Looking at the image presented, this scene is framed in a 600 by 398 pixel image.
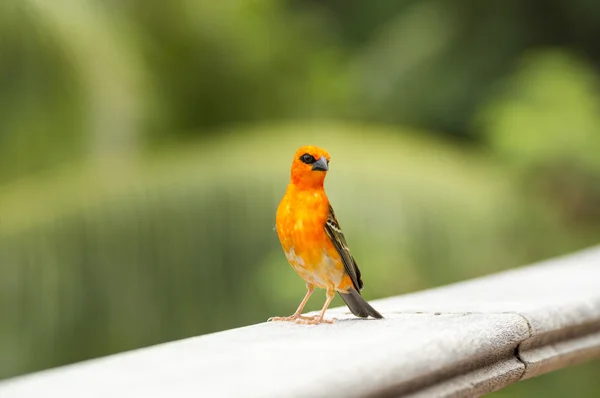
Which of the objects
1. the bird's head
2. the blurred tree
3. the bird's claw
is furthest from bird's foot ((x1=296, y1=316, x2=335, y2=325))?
the blurred tree

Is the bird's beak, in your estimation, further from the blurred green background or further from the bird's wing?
the blurred green background

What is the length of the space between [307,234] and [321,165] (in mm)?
88

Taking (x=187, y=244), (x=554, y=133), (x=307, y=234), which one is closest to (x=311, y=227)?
(x=307, y=234)

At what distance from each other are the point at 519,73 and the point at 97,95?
8.96 feet

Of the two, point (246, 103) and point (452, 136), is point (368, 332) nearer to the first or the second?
point (246, 103)

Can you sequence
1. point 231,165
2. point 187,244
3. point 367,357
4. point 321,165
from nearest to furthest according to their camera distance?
1. point 367,357
2. point 321,165
3. point 187,244
4. point 231,165

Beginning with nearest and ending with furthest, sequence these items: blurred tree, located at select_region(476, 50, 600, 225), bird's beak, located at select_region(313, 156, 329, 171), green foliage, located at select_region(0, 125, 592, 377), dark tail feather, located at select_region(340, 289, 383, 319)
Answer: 1. bird's beak, located at select_region(313, 156, 329, 171)
2. dark tail feather, located at select_region(340, 289, 383, 319)
3. green foliage, located at select_region(0, 125, 592, 377)
4. blurred tree, located at select_region(476, 50, 600, 225)

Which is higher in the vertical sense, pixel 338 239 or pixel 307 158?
pixel 307 158

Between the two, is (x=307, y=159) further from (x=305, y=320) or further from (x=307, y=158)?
(x=305, y=320)

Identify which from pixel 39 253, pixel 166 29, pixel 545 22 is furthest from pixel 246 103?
pixel 545 22

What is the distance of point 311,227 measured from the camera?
45.9 inches

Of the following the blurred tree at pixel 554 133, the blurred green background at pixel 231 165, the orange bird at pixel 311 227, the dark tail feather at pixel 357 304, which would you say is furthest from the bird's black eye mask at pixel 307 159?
the blurred tree at pixel 554 133

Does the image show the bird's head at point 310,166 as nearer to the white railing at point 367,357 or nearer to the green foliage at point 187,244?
the white railing at point 367,357

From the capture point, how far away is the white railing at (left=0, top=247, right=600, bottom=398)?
2.70 feet
